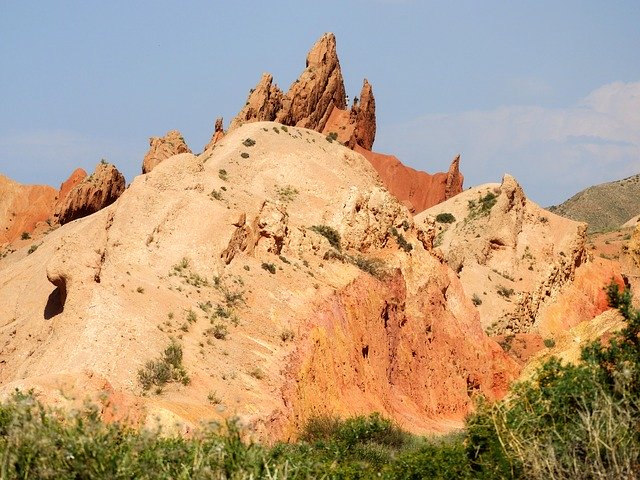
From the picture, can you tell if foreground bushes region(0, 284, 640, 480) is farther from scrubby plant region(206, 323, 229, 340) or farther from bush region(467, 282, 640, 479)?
scrubby plant region(206, 323, 229, 340)

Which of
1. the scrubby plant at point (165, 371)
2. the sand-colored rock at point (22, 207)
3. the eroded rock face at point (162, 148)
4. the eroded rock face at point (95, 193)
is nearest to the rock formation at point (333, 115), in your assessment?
the eroded rock face at point (162, 148)

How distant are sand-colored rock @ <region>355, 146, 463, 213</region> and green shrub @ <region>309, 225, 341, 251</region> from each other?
5730cm

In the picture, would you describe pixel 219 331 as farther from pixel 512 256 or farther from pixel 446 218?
pixel 446 218

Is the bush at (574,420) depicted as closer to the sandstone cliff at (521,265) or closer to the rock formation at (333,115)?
the sandstone cliff at (521,265)

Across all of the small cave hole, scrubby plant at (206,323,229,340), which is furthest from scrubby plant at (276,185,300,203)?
scrubby plant at (206,323,229,340)

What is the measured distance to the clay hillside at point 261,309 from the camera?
2216 centimetres

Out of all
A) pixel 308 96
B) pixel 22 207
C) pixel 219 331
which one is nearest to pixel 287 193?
pixel 219 331

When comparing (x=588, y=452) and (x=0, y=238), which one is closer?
(x=588, y=452)

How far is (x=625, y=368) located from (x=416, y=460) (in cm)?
434

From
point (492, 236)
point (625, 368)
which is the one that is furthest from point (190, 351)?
point (492, 236)

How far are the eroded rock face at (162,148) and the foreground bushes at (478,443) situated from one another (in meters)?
51.7

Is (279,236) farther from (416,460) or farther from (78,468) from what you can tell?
(78,468)

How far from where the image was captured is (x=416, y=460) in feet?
55.3

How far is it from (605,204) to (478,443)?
120 metres
